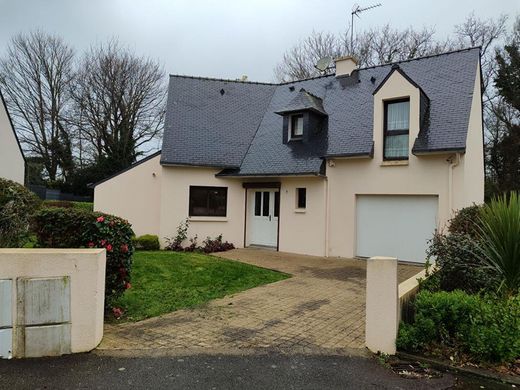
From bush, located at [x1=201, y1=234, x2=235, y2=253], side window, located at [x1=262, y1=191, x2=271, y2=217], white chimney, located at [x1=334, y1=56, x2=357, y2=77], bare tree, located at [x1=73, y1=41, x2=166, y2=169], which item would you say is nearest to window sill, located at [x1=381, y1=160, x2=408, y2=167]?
side window, located at [x1=262, y1=191, x2=271, y2=217]

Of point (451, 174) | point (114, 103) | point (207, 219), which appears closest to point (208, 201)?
point (207, 219)

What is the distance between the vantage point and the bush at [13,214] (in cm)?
551

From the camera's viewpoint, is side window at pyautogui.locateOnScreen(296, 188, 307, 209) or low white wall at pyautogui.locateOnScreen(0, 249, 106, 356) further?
side window at pyautogui.locateOnScreen(296, 188, 307, 209)

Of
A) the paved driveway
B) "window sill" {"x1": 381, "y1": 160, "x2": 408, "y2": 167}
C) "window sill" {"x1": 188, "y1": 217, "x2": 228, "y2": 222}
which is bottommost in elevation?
the paved driveway

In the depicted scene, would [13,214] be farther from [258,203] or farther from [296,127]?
[296,127]

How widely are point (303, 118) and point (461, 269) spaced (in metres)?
10.0

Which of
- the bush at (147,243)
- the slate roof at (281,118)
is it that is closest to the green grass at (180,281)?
the bush at (147,243)

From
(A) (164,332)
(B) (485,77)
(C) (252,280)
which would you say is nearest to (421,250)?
(C) (252,280)

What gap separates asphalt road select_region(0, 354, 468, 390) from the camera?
12.3ft

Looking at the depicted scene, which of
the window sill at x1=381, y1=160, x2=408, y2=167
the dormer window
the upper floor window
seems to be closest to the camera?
the window sill at x1=381, y1=160, x2=408, y2=167

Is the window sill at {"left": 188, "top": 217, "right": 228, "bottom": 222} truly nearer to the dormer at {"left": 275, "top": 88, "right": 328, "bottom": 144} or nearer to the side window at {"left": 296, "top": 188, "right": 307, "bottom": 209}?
the side window at {"left": 296, "top": 188, "right": 307, "bottom": 209}

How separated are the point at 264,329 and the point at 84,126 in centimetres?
2921

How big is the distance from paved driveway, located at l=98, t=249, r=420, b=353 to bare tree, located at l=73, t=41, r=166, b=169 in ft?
79.9

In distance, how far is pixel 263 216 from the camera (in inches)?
597
